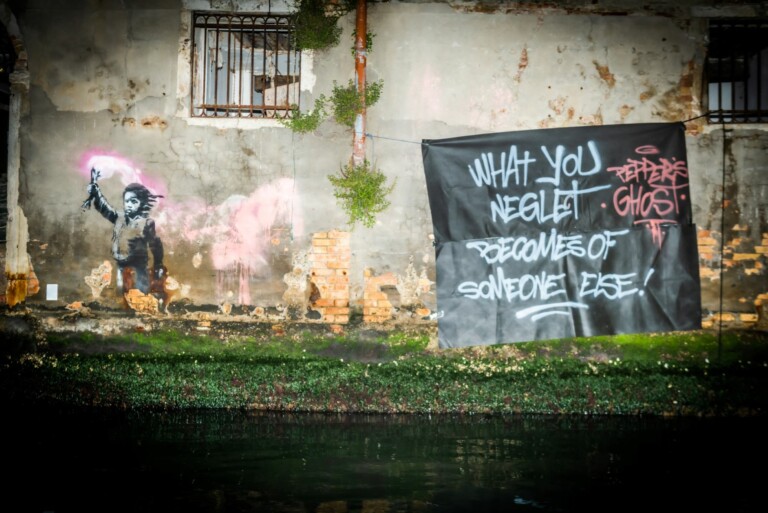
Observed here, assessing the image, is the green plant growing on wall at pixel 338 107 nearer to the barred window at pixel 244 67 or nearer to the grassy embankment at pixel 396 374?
the barred window at pixel 244 67

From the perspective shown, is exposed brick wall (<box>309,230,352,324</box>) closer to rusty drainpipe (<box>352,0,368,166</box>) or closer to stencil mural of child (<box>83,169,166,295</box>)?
rusty drainpipe (<box>352,0,368,166</box>)

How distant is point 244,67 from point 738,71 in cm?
629

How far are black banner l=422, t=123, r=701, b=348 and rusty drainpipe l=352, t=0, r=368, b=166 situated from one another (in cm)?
95

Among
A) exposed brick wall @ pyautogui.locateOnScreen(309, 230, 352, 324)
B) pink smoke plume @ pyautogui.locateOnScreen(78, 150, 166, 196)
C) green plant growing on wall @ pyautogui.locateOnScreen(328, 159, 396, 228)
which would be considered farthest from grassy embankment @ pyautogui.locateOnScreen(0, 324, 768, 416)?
pink smoke plume @ pyautogui.locateOnScreen(78, 150, 166, 196)

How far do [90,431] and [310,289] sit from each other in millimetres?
2695

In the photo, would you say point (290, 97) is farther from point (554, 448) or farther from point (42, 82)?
point (554, 448)

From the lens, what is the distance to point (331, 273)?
689cm

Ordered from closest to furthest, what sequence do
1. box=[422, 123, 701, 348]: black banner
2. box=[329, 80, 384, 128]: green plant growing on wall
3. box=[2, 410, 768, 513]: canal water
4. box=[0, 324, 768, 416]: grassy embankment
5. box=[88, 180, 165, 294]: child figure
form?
box=[2, 410, 768, 513]: canal water → box=[0, 324, 768, 416]: grassy embankment → box=[422, 123, 701, 348]: black banner → box=[329, 80, 384, 128]: green plant growing on wall → box=[88, 180, 165, 294]: child figure

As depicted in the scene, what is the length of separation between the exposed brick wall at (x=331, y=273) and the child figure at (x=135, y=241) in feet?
6.16

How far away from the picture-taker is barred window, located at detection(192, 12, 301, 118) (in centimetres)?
705

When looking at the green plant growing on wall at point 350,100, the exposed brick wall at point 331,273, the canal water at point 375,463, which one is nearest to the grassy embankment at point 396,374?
the canal water at point 375,463

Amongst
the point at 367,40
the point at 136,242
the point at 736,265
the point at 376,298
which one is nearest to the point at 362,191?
the point at 376,298

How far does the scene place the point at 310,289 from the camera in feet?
22.7

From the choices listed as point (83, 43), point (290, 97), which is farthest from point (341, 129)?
point (83, 43)
